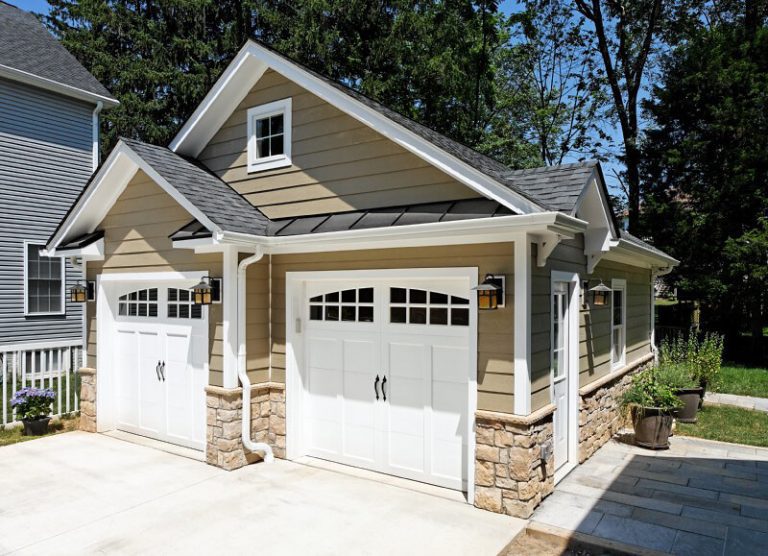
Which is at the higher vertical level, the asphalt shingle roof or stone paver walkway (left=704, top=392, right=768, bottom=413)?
the asphalt shingle roof

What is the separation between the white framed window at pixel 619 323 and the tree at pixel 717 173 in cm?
799

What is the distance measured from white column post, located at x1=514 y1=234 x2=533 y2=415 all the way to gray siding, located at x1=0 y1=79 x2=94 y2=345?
11346 millimetres

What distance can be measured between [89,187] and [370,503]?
530 cm

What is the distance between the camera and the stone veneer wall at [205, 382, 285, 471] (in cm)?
635

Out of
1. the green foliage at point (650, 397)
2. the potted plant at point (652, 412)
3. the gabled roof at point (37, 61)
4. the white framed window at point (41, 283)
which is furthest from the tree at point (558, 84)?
the white framed window at point (41, 283)

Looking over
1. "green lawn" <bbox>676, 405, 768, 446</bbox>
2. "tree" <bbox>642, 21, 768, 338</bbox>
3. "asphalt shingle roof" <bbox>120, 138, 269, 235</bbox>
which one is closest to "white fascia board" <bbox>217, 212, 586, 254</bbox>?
"asphalt shingle roof" <bbox>120, 138, 269, 235</bbox>

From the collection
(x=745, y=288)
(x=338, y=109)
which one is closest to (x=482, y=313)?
(x=338, y=109)

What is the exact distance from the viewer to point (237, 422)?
252 inches

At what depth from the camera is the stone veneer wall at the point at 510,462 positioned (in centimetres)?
504

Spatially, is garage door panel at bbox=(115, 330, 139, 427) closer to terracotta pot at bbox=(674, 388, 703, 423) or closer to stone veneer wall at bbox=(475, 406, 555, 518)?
stone veneer wall at bbox=(475, 406, 555, 518)

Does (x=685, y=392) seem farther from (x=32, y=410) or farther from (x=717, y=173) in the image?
(x=717, y=173)

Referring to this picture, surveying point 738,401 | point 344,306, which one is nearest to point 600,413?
point 344,306

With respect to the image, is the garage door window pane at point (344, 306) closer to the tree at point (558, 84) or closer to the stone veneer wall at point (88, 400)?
the stone veneer wall at point (88, 400)

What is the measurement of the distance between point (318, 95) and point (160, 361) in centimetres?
403
